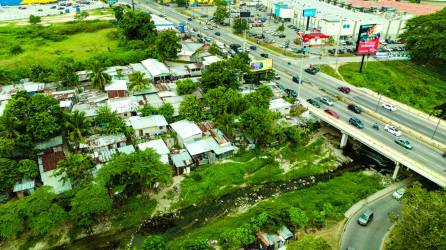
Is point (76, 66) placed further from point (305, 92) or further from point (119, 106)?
point (305, 92)

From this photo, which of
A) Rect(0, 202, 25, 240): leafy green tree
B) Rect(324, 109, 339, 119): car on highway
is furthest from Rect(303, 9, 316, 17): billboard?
Rect(0, 202, 25, 240): leafy green tree

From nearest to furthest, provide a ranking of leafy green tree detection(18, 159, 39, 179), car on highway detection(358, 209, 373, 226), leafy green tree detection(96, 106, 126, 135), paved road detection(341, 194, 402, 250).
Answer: paved road detection(341, 194, 402, 250) < car on highway detection(358, 209, 373, 226) < leafy green tree detection(18, 159, 39, 179) < leafy green tree detection(96, 106, 126, 135)

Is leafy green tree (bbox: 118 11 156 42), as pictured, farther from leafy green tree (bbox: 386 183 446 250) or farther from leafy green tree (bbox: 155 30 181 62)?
leafy green tree (bbox: 386 183 446 250)

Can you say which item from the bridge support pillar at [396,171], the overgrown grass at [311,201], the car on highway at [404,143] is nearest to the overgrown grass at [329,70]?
the car on highway at [404,143]

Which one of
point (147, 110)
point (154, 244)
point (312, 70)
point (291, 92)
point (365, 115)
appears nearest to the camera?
point (154, 244)

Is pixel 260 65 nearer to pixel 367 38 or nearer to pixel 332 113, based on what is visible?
pixel 332 113

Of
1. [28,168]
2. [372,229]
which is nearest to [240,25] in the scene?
[28,168]
